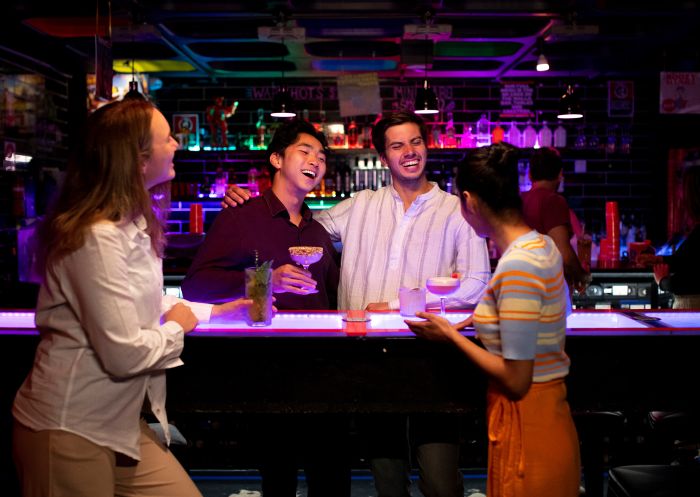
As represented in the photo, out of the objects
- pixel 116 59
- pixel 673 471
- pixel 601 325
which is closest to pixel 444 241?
pixel 601 325

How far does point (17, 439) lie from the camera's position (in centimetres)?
187

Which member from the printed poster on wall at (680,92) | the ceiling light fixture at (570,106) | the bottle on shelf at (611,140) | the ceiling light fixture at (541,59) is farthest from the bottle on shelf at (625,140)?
the ceiling light fixture at (541,59)

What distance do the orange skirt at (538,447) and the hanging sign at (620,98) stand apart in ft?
25.9

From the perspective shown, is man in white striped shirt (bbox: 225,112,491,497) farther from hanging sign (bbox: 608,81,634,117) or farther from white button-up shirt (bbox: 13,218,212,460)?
hanging sign (bbox: 608,81,634,117)

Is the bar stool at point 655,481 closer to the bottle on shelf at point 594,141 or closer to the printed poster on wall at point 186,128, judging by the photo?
the bottle on shelf at point 594,141

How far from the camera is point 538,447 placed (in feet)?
6.57

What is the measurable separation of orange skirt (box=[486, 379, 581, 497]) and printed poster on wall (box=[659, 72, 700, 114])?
6293 millimetres

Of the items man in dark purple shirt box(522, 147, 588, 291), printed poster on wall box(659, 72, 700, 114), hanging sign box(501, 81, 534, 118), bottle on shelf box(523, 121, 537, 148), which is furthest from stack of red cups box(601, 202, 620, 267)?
hanging sign box(501, 81, 534, 118)

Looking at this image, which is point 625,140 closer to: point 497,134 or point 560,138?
point 560,138

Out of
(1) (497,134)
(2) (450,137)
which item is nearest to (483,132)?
(1) (497,134)

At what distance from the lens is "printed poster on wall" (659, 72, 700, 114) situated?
7.44 m

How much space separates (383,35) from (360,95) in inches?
28.8

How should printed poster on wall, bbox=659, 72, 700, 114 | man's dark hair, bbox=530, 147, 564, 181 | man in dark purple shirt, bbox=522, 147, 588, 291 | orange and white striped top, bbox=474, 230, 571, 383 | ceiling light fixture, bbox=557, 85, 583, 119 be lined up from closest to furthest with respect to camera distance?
orange and white striped top, bbox=474, 230, 571, 383 < man in dark purple shirt, bbox=522, 147, 588, 291 < man's dark hair, bbox=530, 147, 564, 181 < ceiling light fixture, bbox=557, 85, 583, 119 < printed poster on wall, bbox=659, 72, 700, 114

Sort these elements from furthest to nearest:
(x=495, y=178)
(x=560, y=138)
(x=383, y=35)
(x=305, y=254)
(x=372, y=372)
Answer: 1. (x=560, y=138)
2. (x=383, y=35)
3. (x=305, y=254)
4. (x=372, y=372)
5. (x=495, y=178)
